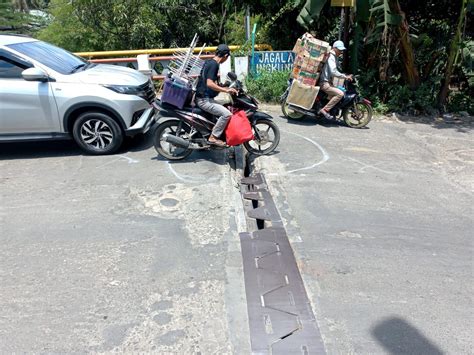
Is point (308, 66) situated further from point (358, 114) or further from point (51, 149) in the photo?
point (51, 149)

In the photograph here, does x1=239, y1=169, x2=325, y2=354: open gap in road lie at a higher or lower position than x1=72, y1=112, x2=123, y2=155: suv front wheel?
lower

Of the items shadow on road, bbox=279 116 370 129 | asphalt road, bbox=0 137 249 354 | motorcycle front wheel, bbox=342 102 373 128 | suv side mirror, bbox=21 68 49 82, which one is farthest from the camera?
shadow on road, bbox=279 116 370 129

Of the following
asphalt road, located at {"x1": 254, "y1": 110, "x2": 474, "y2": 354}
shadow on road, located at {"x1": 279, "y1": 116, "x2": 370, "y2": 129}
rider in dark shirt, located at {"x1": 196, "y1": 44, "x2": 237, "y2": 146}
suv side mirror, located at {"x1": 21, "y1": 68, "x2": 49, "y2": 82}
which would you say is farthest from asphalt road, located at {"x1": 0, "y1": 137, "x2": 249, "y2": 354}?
shadow on road, located at {"x1": 279, "y1": 116, "x2": 370, "y2": 129}

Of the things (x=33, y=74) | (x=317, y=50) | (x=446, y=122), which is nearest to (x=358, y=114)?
(x=317, y=50)

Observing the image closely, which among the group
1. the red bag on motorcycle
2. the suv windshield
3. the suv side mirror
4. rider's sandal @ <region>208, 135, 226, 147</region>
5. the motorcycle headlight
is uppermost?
the suv windshield

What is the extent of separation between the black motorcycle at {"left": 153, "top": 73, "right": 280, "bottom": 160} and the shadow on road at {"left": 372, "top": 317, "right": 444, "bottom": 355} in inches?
143

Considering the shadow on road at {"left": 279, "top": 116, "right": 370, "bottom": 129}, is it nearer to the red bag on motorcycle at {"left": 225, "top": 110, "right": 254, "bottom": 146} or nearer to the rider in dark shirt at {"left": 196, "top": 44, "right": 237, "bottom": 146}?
the red bag on motorcycle at {"left": 225, "top": 110, "right": 254, "bottom": 146}

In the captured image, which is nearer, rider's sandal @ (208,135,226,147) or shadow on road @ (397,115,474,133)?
rider's sandal @ (208,135,226,147)

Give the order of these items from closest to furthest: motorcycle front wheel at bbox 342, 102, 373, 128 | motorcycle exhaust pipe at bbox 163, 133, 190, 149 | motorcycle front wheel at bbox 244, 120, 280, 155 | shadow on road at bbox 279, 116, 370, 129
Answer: motorcycle exhaust pipe at bbox 163, 133, 190, 149 < motorcycle front wheel at bbox 244, 120, 280, 155 < motorcycle front wheel at bbox 342, 102, 373, 128 < shadow on road at bbox 279, 116, 370, 129

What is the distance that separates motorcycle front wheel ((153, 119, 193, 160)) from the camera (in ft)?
19.0

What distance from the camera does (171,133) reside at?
232 inches

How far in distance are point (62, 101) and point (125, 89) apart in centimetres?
94

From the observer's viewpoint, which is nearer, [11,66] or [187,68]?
[11,66]

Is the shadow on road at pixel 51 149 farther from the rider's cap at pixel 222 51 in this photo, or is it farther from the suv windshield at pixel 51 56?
the rider's cap at pixel 222 51
